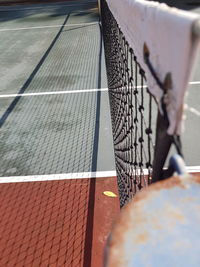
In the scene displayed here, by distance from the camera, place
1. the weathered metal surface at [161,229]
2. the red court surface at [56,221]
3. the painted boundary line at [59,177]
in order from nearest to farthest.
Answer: the weathered metal surface at [161,229]
the red court surface at [56,221]
the painted boundary line at [59,177]

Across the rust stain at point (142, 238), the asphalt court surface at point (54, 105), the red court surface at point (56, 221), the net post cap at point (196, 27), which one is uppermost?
the net post cap at point (196, 27)

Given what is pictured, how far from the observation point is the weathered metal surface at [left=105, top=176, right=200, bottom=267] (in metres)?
0.87

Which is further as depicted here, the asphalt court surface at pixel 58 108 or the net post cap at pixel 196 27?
the asphalt court surface at pixel 58 108

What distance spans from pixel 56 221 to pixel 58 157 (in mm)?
1752

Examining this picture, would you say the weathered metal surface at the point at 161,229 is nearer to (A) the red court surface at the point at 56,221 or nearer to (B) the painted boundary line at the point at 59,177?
(A) the red court surface at the point at 56,221

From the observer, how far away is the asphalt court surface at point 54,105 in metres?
6.25

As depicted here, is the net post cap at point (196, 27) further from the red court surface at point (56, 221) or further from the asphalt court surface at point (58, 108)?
the red court surface at point (56, 221)

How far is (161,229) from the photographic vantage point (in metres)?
0.95

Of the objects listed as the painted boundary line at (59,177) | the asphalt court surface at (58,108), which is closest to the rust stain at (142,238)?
the asphalt court surface at (58,108)

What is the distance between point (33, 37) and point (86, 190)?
12691 millimetres

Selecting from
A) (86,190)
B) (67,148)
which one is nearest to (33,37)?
(67,148)

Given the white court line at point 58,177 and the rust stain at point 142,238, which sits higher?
the rust stain at point 142,238

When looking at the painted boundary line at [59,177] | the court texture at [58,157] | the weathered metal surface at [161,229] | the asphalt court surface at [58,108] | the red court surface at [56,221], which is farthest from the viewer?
the asphalt court surface at [58,108]

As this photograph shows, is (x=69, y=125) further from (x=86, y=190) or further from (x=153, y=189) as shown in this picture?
(x=153, y=189)
